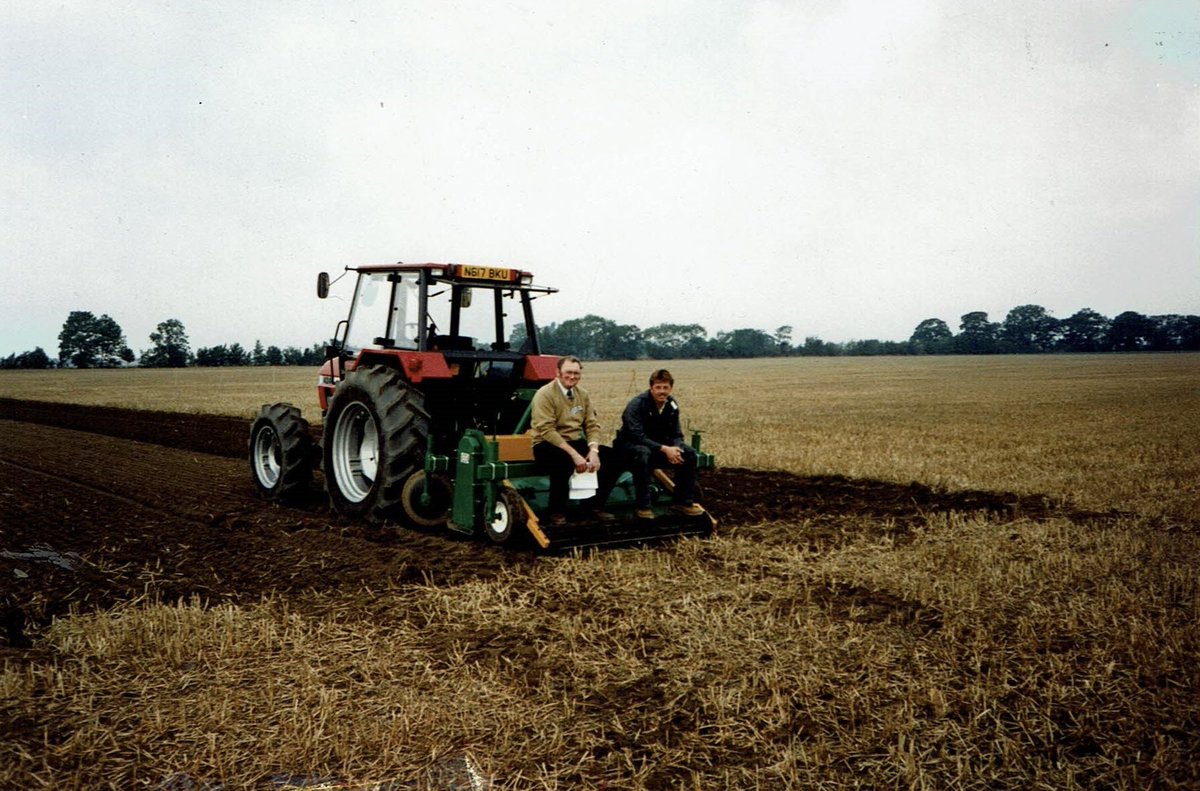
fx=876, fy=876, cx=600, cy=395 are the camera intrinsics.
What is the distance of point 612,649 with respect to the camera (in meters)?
4.49

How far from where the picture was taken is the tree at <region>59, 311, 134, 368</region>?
3000 inches

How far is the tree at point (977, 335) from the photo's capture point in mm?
88812

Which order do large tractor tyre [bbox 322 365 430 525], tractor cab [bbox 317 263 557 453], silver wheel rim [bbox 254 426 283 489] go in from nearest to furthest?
1. large tractor tyre [bbox 322 365 430 525]
2. tractor cab [bbox 317 263 557 453]
3. silver wheel rim [bbox 254 426 283 489]

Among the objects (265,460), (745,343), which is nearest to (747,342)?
(745,343)

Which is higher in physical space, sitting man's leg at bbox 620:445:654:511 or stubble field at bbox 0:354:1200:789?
sitting man's leg at bbox 620:445:654:511

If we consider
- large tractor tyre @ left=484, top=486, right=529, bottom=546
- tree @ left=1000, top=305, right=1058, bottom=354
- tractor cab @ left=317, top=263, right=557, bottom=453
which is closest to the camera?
large tractor tyre @ left=484, top=486, right=529, bottom=546

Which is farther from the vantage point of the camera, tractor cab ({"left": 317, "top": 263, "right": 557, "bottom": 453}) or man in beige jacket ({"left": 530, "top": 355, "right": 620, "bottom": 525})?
tractor cab ({"left": 317, "top": 263, "right": 557, "bottom": 453})

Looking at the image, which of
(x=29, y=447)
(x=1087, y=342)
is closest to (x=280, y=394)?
(x=29, y=447)

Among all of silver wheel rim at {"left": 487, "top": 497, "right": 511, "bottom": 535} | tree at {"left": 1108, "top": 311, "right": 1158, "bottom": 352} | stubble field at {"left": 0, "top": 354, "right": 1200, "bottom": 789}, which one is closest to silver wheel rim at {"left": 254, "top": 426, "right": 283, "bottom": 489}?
stubble field at {"left": 0, "top": 354, "right": 1200, "bottom": 789}

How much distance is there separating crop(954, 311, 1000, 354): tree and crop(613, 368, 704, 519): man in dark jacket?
292 feet

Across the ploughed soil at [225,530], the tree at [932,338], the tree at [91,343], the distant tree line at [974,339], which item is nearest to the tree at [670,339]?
the distant tree line at [974,339]

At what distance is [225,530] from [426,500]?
1.82m

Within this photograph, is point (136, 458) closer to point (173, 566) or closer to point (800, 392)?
point (173, 566)

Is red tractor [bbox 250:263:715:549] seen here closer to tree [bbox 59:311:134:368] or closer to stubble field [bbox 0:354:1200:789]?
stubble field [bbox 0:354:1200:789]
